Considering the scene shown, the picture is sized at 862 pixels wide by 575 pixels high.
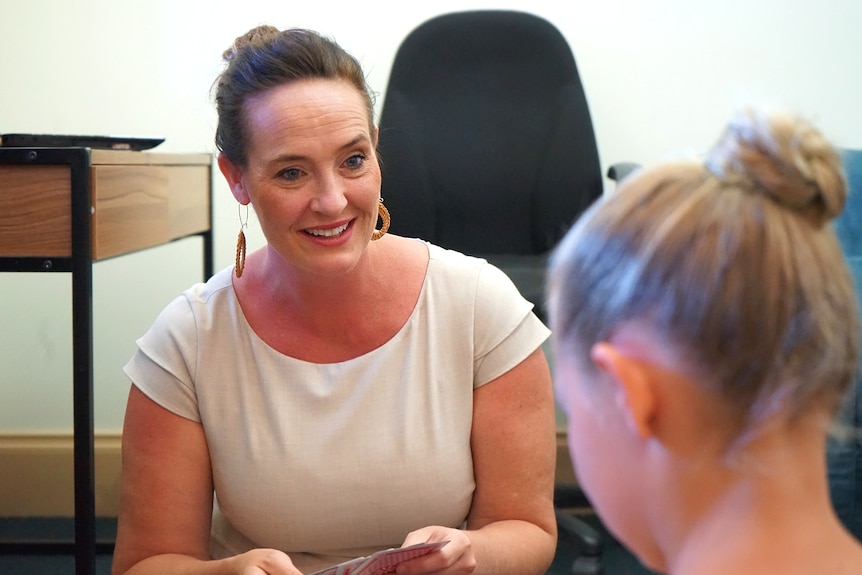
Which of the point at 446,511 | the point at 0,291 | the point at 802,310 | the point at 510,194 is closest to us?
the point at 802,310

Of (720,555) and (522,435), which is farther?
(522,435)

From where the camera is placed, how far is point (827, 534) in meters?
0.66

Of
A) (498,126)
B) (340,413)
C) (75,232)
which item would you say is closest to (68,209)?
(75,232)

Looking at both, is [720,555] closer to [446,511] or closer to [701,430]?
[701,430]

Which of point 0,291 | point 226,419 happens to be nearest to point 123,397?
point 0,291

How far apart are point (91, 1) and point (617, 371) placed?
2118 millimetres

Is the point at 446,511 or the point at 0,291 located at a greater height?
the point at 446,511

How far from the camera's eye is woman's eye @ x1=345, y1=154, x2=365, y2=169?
1298 millimetres

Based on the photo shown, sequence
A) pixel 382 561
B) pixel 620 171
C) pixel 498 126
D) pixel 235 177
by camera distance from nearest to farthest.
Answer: pixel 382 561, pixel 235 177, pixel 620 171, pixel 498 126

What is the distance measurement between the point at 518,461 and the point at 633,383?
687 mm

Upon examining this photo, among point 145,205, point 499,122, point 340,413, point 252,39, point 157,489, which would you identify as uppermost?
point 252,39

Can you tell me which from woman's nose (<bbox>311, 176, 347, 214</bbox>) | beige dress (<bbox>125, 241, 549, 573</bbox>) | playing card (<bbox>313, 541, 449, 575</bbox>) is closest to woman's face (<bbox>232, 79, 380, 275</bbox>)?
woman's nose (<bbox>311, 176, 347, 214</bbox>)

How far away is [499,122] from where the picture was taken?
226 centimetres

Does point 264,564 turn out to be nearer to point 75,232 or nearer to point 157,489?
point 157,489
